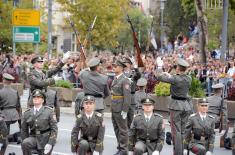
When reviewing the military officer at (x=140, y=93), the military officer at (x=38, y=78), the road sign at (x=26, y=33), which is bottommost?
the military officer at (x=140, y=93)

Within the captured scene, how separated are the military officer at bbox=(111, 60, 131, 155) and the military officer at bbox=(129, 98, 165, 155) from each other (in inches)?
95.0

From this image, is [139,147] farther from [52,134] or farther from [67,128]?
[67,128]

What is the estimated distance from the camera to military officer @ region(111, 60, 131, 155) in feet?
49.6

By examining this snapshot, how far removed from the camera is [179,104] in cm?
1475

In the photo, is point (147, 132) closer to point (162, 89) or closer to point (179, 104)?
point (179, 104)

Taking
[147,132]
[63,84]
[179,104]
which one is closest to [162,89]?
[63,84]

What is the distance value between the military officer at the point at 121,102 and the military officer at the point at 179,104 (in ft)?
3.02

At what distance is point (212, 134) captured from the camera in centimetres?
1334

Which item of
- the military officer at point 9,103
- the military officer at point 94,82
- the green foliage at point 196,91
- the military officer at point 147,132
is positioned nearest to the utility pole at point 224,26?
the green foliage at point 196,91

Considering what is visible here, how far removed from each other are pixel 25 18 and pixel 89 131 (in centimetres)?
2065

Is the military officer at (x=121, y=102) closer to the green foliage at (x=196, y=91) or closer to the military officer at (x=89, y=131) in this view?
the military officer at (x=89, y=131)

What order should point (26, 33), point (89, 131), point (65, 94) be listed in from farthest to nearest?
Result: point (26, 33), point (65, 94), point (89, 131)

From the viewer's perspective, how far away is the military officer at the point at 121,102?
49.6ft

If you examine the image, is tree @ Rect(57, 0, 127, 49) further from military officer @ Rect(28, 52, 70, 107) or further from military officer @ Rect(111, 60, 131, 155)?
military officer @ Rect(111, 60, 131, 155)
